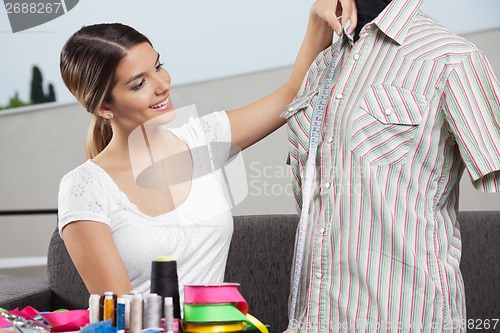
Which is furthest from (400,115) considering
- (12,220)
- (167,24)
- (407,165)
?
(12,220)

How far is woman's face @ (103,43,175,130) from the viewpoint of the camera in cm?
170

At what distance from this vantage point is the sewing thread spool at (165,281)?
111 centimetres

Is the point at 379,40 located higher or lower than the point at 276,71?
lower

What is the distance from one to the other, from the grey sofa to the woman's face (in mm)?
700

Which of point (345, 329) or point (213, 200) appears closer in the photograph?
point (345, 329)

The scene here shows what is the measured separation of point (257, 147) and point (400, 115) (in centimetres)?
185

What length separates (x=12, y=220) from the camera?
12.6ft

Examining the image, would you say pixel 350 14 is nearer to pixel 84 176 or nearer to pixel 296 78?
pixel 296 78

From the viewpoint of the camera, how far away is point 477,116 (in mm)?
1334

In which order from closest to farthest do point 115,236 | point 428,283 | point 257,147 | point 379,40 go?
point 428,283 < point 379,40 < point 115,236 < point 257,147

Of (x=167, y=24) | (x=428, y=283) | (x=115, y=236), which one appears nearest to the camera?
(x=428, y=283)

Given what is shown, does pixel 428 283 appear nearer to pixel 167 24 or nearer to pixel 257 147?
pixel 257 147

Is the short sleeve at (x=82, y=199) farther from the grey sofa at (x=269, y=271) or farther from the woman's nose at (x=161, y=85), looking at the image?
the grey sofa at (x=269, y=271)

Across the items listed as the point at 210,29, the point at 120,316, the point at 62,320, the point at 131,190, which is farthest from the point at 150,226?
the point at 210,29
